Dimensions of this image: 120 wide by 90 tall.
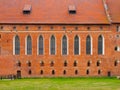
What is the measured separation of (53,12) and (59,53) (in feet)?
23.8

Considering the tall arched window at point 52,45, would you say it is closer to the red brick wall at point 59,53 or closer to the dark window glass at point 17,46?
the red brick wall at point 59,53

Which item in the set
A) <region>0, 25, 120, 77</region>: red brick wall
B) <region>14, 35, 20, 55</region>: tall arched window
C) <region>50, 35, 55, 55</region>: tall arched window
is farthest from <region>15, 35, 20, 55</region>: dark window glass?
<region>50, 35, 55, 55</region>: tall arched window

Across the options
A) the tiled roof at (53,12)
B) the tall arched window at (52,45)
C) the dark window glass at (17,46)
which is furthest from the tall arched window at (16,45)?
the tall arched window at (52,45)

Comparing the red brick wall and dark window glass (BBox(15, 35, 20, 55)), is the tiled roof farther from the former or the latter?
dark window glass (BBox(15, 35, 20, 55))

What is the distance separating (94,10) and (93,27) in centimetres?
356

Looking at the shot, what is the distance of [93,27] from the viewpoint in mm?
79125

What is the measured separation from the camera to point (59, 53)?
78750 millimetres

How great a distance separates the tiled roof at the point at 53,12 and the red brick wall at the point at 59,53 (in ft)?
3.40

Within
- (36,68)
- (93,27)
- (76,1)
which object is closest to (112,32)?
(93,27)

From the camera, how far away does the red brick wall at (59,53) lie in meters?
78.2


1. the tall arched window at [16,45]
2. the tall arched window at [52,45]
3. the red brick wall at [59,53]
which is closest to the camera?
the red brick wall at [59,53]

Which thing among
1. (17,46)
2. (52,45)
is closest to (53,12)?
(52,45)

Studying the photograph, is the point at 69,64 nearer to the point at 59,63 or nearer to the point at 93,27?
the point at 59,63

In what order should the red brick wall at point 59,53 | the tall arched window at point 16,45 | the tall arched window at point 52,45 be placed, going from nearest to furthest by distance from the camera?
the red brick wall at point 59,53 < the tall arched window at point 16,45 < the tall arched window at point 52,45
